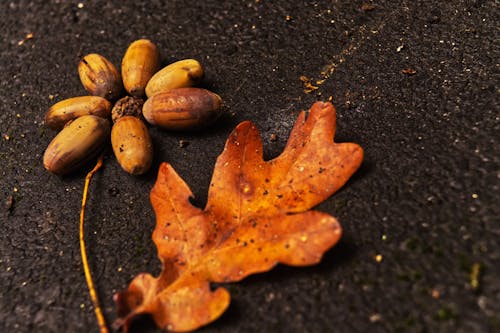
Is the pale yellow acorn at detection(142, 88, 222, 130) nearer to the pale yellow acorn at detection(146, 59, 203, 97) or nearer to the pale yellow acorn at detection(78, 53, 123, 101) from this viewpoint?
the pale yellow acorn at detection(146, 59, 203, 97)

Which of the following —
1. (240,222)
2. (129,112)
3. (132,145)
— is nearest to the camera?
(240,222)

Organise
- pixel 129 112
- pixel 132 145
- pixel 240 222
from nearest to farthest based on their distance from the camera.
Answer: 1. pixel 240 222
2. pixel 132 145
3. pixel 129 112

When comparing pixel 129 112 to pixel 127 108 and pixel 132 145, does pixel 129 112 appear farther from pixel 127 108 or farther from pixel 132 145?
pixel 132 145

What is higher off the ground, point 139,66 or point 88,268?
point 139,66

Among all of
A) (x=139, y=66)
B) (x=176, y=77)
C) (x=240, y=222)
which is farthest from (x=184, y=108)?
(x=240, y=222)

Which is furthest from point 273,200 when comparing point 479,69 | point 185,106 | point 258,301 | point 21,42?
point 21,42

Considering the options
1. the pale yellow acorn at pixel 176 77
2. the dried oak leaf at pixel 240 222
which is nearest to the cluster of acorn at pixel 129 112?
the pale yellow acorn at pixel 176 77
